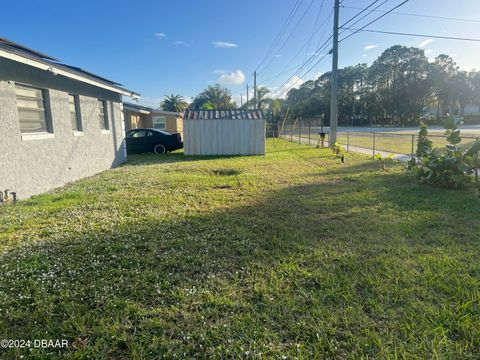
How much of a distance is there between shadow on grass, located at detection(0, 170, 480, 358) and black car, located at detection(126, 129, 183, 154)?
1098 centimetres

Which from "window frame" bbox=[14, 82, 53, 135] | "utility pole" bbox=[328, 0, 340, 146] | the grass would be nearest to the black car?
"window frame" bbox=[14, 82, 53, 135]

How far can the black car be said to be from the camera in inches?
579

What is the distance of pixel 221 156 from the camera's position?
13.6 metres

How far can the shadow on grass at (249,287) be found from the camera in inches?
81.3

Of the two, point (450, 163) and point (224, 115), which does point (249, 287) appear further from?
point (224, 115)

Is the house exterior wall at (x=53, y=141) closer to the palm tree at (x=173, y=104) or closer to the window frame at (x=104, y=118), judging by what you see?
the window frame at (x=104, y=118)

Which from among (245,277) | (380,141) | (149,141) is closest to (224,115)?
(149,141)

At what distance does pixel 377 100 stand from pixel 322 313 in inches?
2576

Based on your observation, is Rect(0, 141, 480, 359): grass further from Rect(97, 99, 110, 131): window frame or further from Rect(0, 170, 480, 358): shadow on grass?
Rect(97, 99, 110, 131): window frame

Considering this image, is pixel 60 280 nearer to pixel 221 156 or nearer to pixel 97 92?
pixel 97 92

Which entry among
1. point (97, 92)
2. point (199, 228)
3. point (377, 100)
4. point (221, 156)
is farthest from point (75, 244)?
point (377, 100)

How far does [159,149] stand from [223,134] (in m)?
3.62

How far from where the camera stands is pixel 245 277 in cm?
291

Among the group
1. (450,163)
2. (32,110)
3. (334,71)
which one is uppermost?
(334,71)
